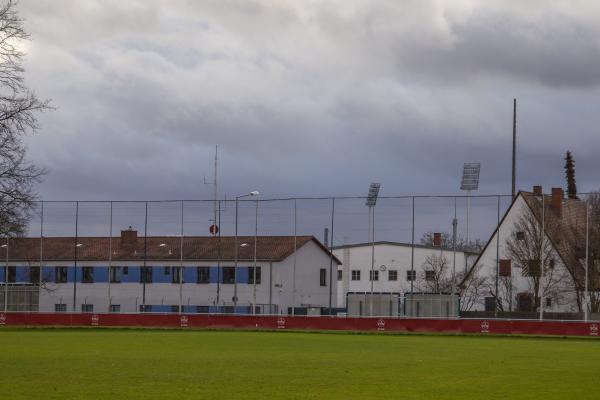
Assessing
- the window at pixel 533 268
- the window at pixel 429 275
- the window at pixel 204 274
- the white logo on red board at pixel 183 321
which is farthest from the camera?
the window at pixel 429 275

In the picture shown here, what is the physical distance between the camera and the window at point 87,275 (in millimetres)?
97812

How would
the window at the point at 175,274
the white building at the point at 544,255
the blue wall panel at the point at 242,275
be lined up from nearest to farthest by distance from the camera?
the white building at the point at 544,255
the blue wall panel at the point at 242,275
the window at the point at 175,274

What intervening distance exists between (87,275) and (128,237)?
5.16 meters

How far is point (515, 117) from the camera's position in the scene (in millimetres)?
115812

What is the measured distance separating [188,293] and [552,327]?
44.6 m

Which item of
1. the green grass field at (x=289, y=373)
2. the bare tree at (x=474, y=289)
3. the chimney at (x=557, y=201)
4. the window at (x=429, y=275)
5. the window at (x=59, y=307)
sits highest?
the chimney at (x=557, y=201)

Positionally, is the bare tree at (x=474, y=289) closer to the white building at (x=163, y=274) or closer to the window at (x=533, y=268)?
the window at (x=533, y=268)

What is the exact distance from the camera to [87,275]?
98312 millimetres

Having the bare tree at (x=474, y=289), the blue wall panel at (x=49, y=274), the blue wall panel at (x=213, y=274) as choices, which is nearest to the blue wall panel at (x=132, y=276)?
the blue wall panel at (x=49, y=274)

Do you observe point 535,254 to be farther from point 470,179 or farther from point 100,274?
point 100,274

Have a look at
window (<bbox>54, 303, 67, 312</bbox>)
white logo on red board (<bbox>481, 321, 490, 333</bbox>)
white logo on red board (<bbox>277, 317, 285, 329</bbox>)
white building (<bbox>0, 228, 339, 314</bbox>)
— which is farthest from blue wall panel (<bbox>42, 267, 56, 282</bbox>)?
white logo on red board (<bbox>481, 321, 490, 333</bbox>)

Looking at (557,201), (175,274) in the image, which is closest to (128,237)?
(175,274)

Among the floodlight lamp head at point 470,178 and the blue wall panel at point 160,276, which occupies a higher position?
the floodlight lamp head at point 470,178

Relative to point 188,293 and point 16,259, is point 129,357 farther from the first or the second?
point 188,293
